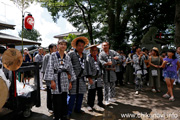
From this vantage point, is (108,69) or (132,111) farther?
(108,69)

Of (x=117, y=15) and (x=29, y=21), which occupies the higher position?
(x=117, y=15)

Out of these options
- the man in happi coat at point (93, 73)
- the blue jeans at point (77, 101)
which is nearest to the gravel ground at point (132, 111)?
the blue jeans at point (77, 101)

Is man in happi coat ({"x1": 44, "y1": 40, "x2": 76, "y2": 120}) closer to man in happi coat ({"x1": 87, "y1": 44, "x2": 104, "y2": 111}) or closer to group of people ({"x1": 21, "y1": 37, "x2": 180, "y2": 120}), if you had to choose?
group of people ({"x1": 21, "y1": 37, "x2": 180, "y2": 120})

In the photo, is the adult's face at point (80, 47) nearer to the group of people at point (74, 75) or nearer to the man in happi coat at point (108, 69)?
the group of people at point (74, 75)

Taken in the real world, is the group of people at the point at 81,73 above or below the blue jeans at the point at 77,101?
above

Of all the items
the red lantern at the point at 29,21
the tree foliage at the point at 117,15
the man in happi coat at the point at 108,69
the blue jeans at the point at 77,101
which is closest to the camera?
the blue jeans at the point at 77,101

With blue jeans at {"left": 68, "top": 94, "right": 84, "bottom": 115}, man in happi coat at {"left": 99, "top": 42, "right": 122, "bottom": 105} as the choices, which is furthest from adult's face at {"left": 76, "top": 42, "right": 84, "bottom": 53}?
blue jeans at {"left": 68, "top": 94, "right": 84, "bottom": 115}

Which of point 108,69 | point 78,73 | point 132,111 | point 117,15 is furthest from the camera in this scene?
point 117,15

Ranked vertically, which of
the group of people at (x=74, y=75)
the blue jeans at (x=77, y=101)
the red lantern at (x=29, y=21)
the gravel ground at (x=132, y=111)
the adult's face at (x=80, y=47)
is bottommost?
the gravel ground at (x=132, y=111)

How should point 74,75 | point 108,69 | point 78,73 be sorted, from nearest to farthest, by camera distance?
point 74,75, point 78,73, point 108,69

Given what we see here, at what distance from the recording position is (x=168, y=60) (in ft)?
15.1

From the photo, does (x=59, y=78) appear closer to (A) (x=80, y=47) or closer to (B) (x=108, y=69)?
(A) (x=80, y=47)

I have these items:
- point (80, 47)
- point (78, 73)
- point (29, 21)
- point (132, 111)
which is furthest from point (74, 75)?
point (29, 21)

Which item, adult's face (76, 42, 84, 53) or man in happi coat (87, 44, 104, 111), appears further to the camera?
man in happi coat (87, 44, 104, 111)
